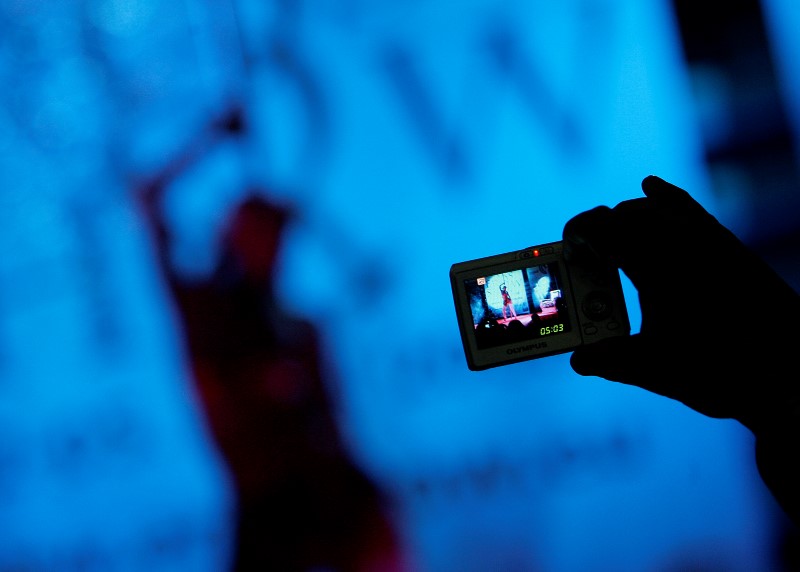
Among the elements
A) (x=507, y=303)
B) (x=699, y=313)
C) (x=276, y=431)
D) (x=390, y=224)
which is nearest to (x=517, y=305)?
(x=507, y=303)

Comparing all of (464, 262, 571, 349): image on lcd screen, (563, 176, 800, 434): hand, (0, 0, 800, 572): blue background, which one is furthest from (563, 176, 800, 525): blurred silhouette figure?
(0, 0, 800, 572): blue background

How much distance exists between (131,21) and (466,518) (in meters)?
1.12

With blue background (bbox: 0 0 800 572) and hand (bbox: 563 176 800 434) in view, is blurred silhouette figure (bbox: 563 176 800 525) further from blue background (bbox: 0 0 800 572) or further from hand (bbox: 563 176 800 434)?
blue background (bbox: 0 0 800 572)

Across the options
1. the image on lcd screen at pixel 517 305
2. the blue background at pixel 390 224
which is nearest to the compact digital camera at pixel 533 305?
the image on lcd screen at pixel 517 305

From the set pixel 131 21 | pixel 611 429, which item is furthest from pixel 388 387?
pixel 131 21

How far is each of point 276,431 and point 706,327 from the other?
0.84 m

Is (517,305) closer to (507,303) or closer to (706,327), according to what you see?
(507,303)

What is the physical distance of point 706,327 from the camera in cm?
69

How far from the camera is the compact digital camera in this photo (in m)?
0.87

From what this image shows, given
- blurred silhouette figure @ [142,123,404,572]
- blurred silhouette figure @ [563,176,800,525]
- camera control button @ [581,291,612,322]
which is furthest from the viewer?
blurred silhouette figure @ [142,123,404,572]

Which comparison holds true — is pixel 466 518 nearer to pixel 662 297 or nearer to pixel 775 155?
pixel 662 297

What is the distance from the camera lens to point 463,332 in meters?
0.89

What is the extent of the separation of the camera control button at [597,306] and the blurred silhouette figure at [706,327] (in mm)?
99

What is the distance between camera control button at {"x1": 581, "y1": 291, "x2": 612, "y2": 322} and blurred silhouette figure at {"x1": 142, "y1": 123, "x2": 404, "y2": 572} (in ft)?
1.89
